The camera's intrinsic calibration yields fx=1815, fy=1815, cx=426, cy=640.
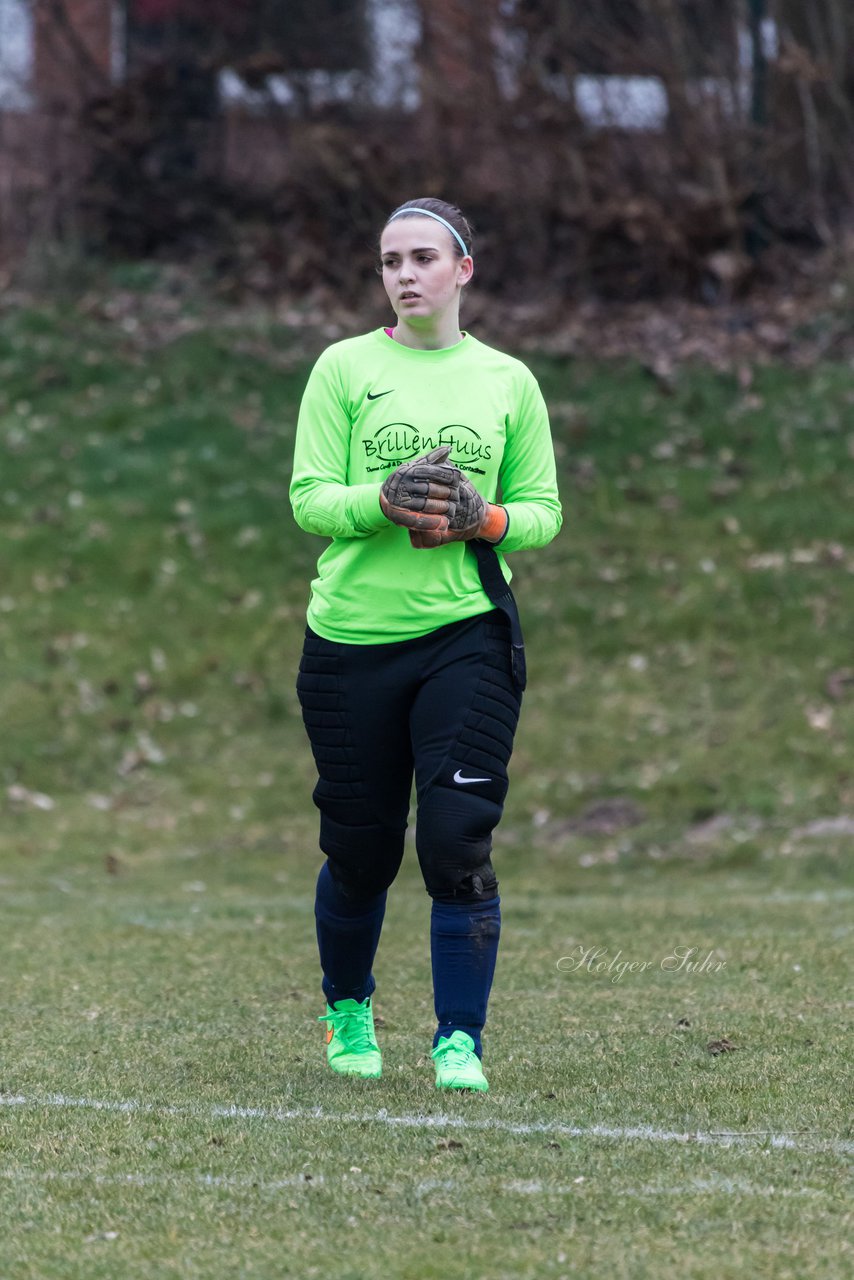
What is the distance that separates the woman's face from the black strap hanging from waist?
59 cm

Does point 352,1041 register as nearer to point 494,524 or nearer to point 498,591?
point 498,591

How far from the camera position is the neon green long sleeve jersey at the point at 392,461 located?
4.46 metres

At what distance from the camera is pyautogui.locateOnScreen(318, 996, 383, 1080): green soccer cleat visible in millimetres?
4605

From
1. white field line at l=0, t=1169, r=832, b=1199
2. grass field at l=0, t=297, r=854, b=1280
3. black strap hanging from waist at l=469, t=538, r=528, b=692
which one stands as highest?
black strap hanging from waist at l=469, t=538, r=528, b=692

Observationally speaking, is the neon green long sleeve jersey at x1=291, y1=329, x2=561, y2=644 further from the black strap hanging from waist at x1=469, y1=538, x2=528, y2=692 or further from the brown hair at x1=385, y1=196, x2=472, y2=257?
the brown hair at x1=385, y1=196, x2=472, y2=257

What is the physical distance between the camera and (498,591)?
4523mm

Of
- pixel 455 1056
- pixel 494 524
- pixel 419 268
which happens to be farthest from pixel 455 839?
pixel 419 268

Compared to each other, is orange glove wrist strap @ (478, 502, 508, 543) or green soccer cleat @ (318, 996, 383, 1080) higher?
orange glove wrist strap @ (478, 502, 508, 543)

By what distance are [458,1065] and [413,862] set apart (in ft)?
18.4

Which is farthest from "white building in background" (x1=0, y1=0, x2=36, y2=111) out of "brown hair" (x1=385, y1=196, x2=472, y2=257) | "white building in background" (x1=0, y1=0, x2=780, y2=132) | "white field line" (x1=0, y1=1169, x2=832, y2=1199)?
"white field line" (x1=0, y1=1169, x2=832, y2=1199)

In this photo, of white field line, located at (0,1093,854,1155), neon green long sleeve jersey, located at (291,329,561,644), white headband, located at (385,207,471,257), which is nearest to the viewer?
white field line, located at (0,1093,854,1155)

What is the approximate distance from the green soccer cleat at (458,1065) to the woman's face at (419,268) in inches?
69.9

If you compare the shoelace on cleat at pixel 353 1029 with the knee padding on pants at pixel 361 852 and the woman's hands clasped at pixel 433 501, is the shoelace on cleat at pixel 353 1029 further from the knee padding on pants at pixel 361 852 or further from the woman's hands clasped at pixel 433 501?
the woman's hands clasped at pixel 433 501

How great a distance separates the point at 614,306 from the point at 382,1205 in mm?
13315
